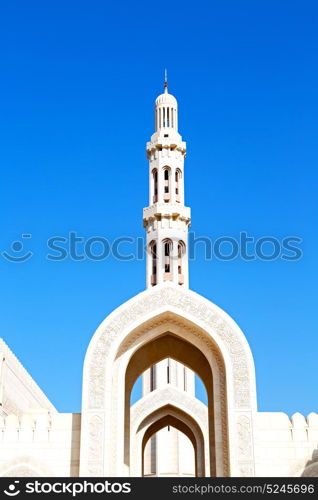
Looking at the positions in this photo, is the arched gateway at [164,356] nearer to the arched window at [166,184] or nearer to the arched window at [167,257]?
the arched window at [167,257]

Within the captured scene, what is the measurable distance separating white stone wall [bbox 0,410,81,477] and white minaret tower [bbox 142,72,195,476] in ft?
38.2

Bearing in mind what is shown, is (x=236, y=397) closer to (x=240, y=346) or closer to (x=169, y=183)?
(x=240, y=346)

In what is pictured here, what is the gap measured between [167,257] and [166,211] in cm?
224

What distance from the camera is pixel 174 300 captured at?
58.0 feet

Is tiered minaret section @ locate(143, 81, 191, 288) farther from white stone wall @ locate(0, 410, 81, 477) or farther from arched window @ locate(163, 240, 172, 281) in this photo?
white stone wall @ locate(0, 410, 81, 477)

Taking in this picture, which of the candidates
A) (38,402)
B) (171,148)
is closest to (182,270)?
(171,148)

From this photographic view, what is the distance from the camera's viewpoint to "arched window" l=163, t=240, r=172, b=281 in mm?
29734

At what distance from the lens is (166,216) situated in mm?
29562

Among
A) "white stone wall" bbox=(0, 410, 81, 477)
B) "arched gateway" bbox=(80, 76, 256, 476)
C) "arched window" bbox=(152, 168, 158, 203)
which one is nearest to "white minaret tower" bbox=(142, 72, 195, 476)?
"arched window" bbox=(152, 168, 158, 203)

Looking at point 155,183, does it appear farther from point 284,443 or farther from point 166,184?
point 284,443

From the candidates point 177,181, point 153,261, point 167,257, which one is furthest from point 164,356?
point 177,181

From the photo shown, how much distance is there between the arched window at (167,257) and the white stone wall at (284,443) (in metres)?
13.4

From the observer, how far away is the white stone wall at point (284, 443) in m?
16.2
